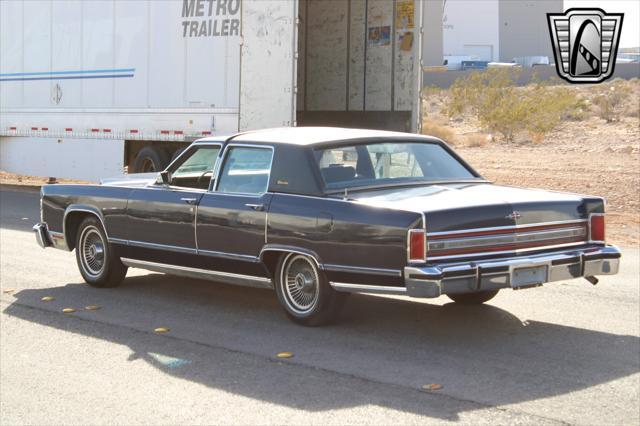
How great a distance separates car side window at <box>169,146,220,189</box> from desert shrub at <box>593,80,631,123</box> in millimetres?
30997

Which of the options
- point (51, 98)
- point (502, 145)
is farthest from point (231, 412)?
point (502, 145)

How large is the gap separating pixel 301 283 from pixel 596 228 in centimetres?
223

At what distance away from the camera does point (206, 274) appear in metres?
8.67

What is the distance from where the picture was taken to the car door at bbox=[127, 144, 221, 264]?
8797 millimetres

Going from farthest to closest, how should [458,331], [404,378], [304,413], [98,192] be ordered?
[98,192] < [458,331] < [404,378] < [304,413]

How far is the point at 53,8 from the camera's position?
20.9 m

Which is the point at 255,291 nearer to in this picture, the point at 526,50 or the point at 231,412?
the point at 231,412

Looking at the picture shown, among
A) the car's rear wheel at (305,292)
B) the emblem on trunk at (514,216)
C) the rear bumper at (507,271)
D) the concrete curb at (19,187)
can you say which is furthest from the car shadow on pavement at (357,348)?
the concrete curb at (19,187)

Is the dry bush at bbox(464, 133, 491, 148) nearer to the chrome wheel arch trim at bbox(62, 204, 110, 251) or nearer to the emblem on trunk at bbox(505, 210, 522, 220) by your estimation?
the chrome wheel arch trim at bbox(62, 204, 110, 251)

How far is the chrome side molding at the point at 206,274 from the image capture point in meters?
8.24

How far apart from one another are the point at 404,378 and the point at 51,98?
15.9 m

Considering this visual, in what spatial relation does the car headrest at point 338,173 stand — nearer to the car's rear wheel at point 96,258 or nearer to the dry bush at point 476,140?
the car's rear wheel at point 96,258
